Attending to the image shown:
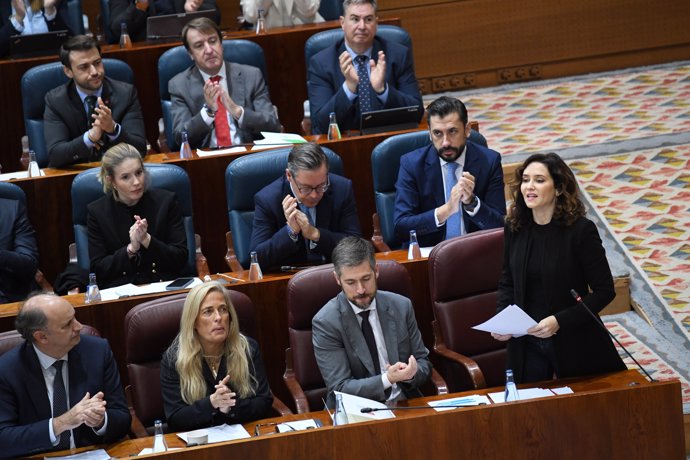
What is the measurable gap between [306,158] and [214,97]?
3.47 ft

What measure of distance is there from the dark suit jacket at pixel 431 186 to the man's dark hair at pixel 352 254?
0.90 m

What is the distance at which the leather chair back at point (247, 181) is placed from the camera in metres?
4.70

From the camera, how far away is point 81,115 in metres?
5.27

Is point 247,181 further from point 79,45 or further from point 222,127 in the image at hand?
point 79,45

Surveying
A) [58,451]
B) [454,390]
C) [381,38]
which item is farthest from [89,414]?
[381,38]

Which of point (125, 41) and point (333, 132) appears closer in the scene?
point (333, 132)

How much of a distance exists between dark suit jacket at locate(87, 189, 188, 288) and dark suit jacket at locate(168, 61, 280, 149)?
81 cm

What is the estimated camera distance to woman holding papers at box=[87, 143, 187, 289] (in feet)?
14.7

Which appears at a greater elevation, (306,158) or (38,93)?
(38,93)

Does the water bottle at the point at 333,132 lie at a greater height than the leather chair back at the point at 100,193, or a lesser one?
greater

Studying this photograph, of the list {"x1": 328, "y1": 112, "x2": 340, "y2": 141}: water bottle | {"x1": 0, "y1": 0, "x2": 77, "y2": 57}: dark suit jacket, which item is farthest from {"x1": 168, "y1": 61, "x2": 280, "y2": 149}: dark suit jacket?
{"x1": 0, "y1": 0, "x2": 77, "y2": 57}: dark suit jacket

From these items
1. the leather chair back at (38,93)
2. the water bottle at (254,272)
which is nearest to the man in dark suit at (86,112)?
the leather chair back at (38,93)

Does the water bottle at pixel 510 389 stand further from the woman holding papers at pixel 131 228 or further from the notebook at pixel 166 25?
the notebook at pixel 166 25

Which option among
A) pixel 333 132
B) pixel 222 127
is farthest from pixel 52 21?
pixel 333 132
